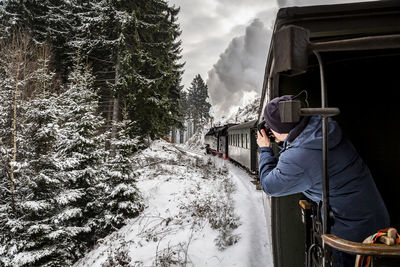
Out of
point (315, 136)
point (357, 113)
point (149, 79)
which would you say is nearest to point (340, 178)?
point (315, 136)

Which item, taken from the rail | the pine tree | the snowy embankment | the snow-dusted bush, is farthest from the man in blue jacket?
the pine tree

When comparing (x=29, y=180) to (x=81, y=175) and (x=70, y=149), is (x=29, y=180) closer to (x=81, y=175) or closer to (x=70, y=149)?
(x=81, y=175)

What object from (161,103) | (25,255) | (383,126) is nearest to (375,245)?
(383,126)

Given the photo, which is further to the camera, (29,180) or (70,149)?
(70,149)

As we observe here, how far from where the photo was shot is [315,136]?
4.69 ft

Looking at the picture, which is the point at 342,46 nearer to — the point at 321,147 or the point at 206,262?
the point at 321,147

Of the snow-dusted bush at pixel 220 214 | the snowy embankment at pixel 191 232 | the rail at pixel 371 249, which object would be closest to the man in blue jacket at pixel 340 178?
the rail at pixel 371 249

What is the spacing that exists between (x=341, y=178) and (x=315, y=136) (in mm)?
364

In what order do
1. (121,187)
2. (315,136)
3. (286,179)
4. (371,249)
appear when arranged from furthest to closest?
(121,187) → (286,179) → (315,136) → (371,249)

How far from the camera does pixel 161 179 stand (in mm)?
11719

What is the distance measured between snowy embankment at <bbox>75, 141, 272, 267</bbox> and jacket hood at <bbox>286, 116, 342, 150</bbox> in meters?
3.58

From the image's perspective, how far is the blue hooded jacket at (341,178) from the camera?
143 centimetres

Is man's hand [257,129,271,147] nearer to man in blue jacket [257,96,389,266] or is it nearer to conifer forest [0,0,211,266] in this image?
man in blue jacket [257,96,389,266]

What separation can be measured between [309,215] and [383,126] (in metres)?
1.82
